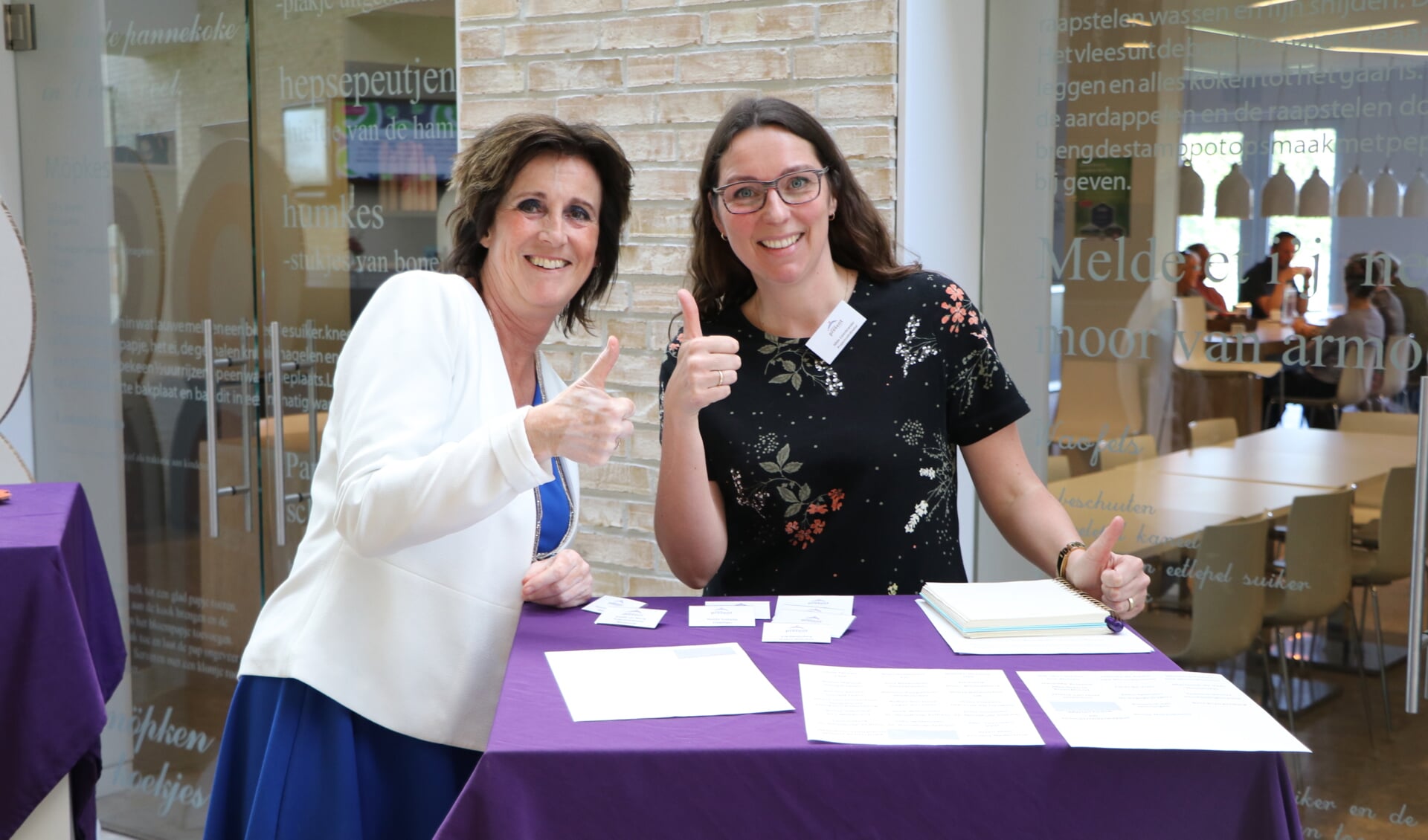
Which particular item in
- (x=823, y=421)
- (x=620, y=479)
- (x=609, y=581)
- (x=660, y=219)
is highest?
(x=660, y=219)

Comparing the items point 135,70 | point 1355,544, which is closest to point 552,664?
point 1355,544

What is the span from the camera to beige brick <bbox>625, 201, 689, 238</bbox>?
307 centimetres

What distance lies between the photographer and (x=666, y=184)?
3066 mm

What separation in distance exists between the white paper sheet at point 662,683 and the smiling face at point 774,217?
73 cm

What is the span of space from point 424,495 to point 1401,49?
2137 mm

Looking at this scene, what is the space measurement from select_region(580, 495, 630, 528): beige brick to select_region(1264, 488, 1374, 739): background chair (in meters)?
1.57

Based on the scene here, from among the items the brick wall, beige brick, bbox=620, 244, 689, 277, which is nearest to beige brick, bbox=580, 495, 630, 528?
the brick wall

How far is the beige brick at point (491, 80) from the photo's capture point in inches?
127

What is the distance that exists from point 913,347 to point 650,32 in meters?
1.32

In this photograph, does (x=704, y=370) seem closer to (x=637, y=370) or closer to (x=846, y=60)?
(x=846, y=60)

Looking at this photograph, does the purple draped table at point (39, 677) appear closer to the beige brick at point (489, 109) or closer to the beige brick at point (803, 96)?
the beige brick at point (489, 109)

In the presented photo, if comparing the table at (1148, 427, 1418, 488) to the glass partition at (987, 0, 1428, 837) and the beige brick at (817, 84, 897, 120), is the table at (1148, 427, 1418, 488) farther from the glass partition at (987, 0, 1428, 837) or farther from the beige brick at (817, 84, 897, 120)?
the beige brick at (817, 84, 897, 120)

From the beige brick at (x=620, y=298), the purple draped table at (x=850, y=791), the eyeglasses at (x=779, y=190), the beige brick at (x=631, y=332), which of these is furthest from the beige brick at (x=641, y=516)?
the purple draped table at (x=850, y=791)

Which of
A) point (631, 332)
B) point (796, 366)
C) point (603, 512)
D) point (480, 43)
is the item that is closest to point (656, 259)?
point (631, 332)
